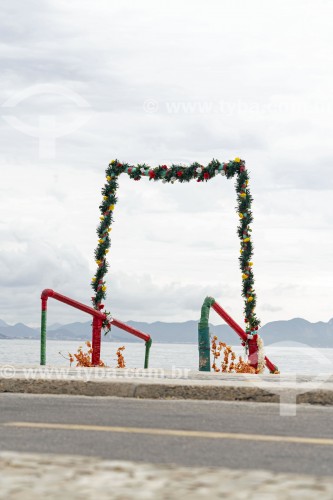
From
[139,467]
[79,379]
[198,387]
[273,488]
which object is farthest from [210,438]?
[79,379]

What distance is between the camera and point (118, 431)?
6.20 m

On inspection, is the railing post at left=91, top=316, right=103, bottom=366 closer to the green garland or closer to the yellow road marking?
the green garland

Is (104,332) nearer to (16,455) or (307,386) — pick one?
(307,386)

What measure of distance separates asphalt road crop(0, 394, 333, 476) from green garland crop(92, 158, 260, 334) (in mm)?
7789

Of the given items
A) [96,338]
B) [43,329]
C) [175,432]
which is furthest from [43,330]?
[175,432]

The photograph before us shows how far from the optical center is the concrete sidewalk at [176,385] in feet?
27.1

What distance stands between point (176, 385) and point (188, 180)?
26.7 feet

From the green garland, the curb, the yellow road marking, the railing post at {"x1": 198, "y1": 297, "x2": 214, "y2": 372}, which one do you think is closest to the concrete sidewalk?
the curb

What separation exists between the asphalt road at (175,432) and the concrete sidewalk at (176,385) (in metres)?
0.29

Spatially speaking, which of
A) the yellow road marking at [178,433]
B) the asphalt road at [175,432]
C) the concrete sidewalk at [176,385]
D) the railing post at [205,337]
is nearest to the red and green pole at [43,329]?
the railing post at [205,337]

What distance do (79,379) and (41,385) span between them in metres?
0.41

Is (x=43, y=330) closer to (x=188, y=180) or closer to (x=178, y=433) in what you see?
(x=188, y=180)

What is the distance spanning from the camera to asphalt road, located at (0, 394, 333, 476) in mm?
5172

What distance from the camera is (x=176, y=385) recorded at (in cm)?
855
